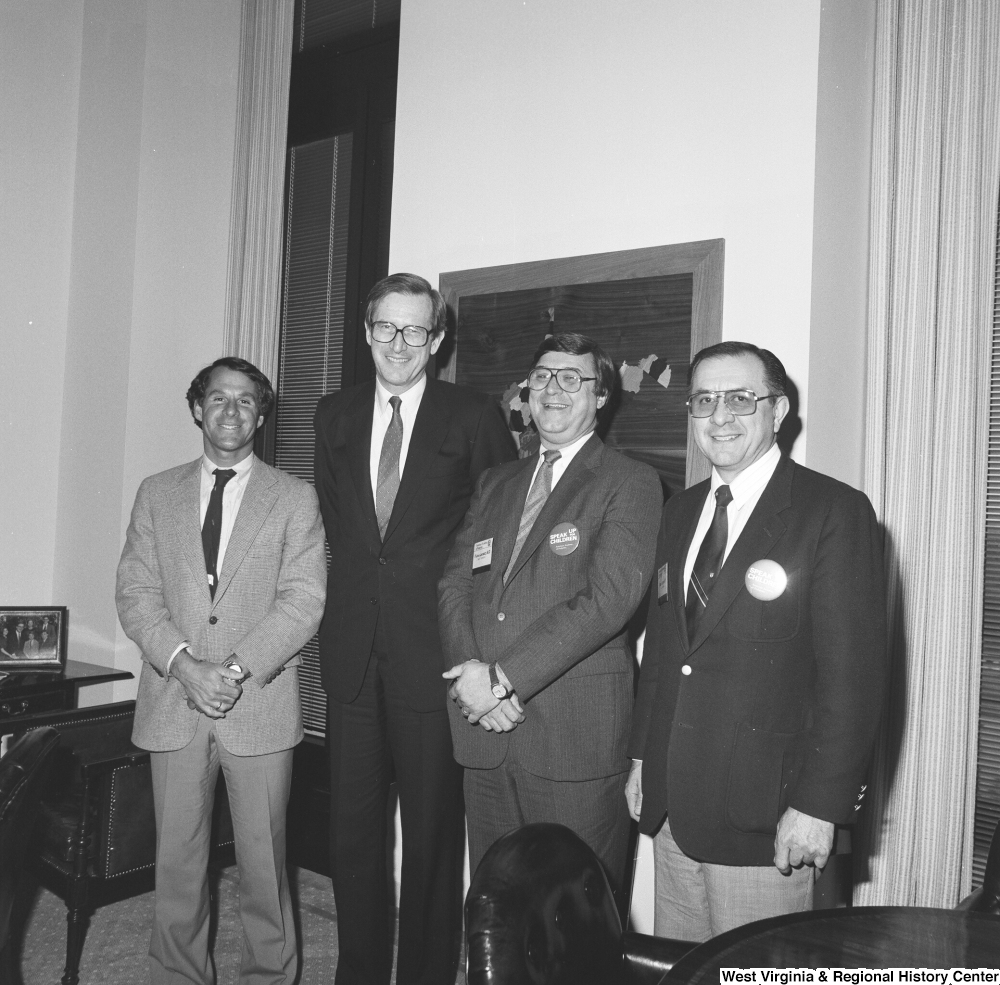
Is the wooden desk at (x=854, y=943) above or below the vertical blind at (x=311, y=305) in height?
below

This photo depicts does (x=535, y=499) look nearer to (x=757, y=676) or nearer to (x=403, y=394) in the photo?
(x=403, y=394)

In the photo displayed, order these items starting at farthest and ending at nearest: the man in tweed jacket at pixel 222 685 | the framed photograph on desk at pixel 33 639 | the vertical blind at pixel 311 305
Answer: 1. the vertical blind at pixel 311 305
2. the framed photograph on desk at pixel 33 639
3. the man in tweed jacket at pixel 222 685

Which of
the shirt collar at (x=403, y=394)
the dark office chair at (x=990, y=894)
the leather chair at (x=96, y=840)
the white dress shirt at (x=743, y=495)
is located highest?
the shirt collar at (x=403, y=394)

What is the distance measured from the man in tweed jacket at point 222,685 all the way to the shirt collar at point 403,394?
Result: 387mm

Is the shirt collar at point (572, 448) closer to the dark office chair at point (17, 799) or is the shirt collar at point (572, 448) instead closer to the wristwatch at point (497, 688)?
the wristwatch at point (497, 688)

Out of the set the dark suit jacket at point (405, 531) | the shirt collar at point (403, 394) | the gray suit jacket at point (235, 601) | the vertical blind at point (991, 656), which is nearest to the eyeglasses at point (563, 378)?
the dark suit jacket at point (405, 531)

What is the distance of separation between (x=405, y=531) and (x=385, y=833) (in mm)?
869

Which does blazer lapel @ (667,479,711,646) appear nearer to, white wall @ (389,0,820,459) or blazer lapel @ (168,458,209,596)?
white wall @ (389,0,820,459)

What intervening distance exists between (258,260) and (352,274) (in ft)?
1.70

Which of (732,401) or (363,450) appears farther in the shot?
(363,450)

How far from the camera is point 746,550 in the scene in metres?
1.94

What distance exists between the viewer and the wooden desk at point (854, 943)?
134 centimetres

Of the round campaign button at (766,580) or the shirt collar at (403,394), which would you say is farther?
the shirt collar at (403,394)

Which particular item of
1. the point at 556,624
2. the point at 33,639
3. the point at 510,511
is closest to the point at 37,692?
the point at 33,639
